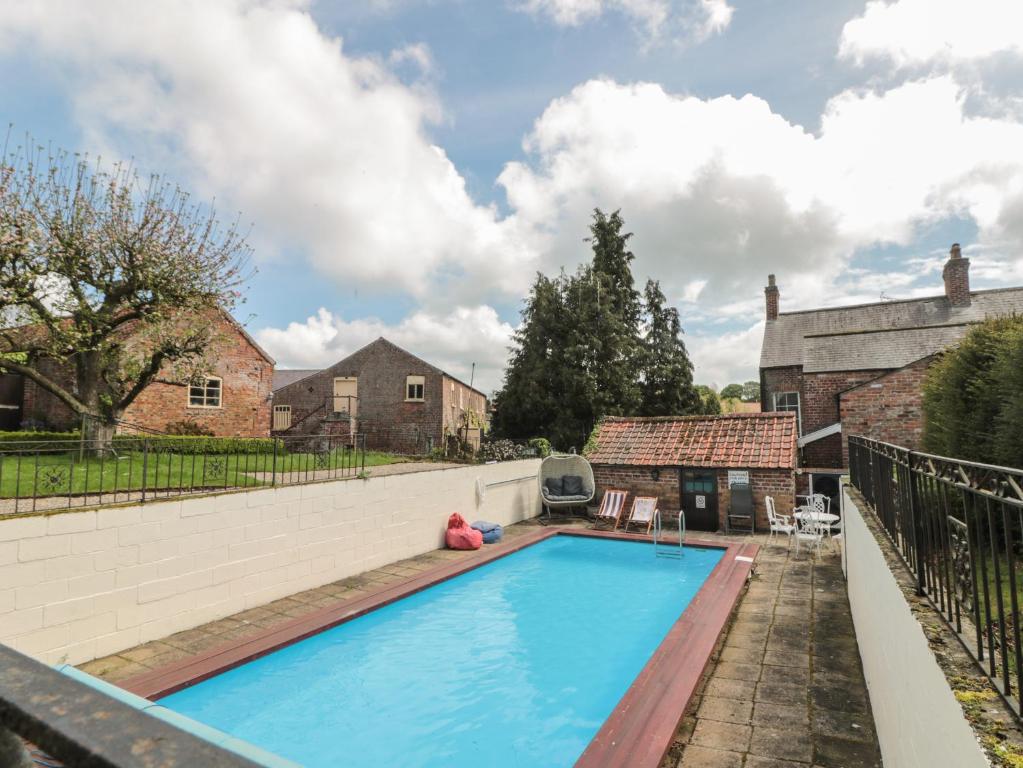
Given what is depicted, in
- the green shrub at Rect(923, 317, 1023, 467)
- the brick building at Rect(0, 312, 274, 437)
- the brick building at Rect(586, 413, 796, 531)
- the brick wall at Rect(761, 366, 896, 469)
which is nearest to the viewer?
the green shrub at Rect(923, 317, 1023, 467)

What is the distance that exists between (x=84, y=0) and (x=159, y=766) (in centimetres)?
768

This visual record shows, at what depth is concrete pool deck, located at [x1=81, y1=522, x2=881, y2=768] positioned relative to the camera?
4.56m

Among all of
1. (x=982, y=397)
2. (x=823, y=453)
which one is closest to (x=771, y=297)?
(x=823, y=453)

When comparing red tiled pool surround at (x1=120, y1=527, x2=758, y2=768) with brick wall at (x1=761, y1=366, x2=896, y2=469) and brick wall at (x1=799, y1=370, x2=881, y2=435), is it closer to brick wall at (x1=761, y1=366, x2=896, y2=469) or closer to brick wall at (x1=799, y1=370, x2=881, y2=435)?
brick wall at (x1=761, y1=366, x2=896, y2=469)

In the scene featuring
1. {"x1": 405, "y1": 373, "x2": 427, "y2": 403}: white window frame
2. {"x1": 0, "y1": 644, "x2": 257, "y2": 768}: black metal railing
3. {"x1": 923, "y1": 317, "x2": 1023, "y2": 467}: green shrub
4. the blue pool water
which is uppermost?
{"x1": 405, "y1": 373, "x2": 427, "y2": 403}: white window frame

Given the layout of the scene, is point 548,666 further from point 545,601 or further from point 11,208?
point 11,208

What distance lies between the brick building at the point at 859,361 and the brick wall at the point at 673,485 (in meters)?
2.95

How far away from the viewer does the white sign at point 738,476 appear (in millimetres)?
14234

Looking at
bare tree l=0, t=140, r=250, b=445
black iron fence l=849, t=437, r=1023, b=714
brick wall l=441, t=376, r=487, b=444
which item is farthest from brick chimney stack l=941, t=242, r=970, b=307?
bare tree l=0, t=140, r=250, b=445

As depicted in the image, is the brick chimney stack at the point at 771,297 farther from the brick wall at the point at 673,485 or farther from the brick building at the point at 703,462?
the brick wall at the point at 673,485

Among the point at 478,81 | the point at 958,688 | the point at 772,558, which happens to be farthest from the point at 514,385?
the point at 958,688

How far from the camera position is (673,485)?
599 inches

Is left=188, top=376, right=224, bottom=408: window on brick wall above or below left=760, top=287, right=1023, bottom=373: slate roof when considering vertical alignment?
below

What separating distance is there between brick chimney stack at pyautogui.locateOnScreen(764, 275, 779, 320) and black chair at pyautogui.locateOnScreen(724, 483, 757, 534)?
63.1ft
